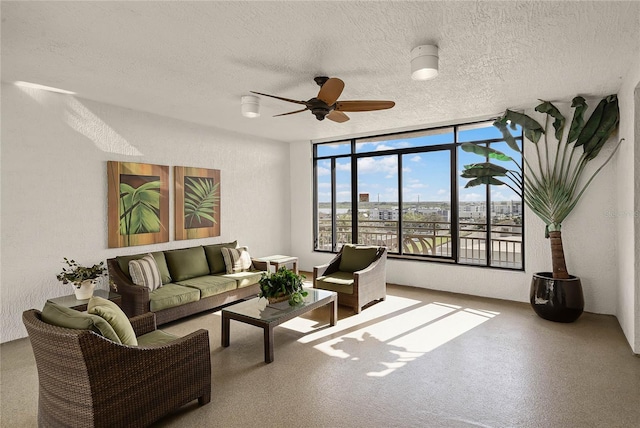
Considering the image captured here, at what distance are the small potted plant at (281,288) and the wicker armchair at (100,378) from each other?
143 cm

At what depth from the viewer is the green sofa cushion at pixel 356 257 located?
17.4 ft

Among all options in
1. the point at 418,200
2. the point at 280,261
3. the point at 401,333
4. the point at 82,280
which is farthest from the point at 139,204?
the point at 418,200

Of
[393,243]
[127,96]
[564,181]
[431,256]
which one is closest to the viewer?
[127,96]

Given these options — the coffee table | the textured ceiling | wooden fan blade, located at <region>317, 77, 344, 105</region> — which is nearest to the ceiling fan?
wooden fan blade, located at <region>317, 77, 344, 105</region>

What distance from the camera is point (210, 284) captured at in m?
4.70

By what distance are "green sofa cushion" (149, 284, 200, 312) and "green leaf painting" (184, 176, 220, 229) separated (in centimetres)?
128

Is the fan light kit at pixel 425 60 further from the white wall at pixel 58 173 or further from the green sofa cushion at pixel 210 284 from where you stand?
the white wall at pixel 58 173

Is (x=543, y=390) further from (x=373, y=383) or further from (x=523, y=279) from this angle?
(x=523, y=279)

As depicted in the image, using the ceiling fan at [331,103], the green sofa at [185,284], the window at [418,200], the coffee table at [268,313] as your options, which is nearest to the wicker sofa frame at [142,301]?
the green sofa at [185,284]

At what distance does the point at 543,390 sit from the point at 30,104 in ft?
18.6

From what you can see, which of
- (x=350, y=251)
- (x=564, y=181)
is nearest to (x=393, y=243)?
(x=350, y=251)

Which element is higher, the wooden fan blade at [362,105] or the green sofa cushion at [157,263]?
the wooden fan blade at [362,105]

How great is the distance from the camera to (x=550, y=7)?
2.39m

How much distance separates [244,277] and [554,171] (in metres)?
4.43
